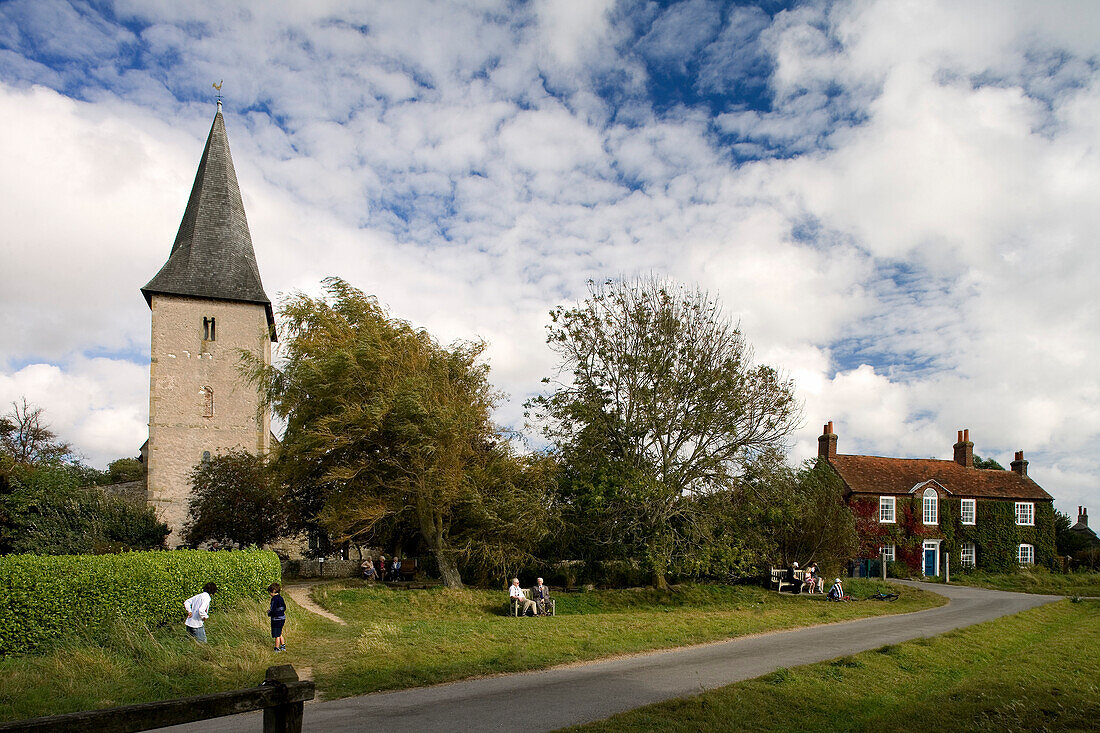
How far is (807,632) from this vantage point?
1698cm

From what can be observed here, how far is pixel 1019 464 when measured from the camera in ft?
145

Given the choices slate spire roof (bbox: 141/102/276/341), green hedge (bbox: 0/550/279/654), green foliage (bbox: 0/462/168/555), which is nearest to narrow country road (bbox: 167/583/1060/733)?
green hedge (bbox: 0/550/279/654)

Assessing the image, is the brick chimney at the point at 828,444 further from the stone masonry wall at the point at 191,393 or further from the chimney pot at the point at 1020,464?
the stone masonry wall at the point at 191,393

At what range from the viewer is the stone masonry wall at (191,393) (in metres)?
36.5

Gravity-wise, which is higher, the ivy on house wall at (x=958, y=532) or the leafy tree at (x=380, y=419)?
the leafy tree at (x=380, y=419)

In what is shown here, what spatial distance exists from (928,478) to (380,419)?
117 feet

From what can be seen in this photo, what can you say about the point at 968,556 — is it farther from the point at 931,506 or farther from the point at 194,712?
the point at 194,712

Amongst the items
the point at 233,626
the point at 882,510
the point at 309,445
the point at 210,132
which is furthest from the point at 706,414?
the point at 210,132

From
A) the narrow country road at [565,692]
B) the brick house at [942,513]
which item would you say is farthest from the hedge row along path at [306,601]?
the brick house at [942,513]

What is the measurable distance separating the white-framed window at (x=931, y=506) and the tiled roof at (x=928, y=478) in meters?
0.87

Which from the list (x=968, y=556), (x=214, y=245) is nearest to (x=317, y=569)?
(x=214, y=245)

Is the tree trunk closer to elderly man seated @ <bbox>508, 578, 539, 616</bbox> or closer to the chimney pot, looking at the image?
elderly man seated @ <bbox>508, 578, 539, 616</bbox>

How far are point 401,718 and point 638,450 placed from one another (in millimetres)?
18108

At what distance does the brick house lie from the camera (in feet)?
129
